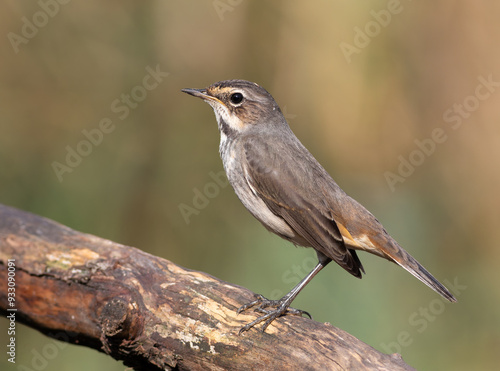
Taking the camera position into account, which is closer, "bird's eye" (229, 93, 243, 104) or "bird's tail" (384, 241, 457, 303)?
"bird's tail" (384, 241, 457, 303)

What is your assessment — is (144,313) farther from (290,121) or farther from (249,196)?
(290,121)

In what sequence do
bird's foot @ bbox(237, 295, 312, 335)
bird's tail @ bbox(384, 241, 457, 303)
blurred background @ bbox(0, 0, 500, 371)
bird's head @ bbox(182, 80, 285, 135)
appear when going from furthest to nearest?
blurred background @ bbox(0, 0, 500, 371) → bird's head @ bbox(182, 80, 285, 135) → bird's tail @ bbox(384, 241, 457, 303) → bird's foot @ bbox(237, 295, 312, 335)

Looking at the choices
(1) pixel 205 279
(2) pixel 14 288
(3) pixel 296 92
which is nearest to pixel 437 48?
(3) pixel 296 92

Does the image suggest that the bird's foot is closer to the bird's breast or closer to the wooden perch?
the wooden perch

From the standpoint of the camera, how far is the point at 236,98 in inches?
211

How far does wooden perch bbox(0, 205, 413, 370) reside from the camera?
377 centimetres

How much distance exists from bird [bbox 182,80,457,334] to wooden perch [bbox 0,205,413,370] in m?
0.64

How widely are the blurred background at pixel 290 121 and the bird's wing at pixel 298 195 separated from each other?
140cm

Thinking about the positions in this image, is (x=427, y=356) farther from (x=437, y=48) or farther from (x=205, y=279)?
(x=437, y=48)

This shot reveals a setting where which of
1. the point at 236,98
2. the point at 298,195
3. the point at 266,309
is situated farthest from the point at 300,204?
the point at 236,98

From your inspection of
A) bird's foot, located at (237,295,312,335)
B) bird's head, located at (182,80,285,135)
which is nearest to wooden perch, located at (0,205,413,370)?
bird's foot, located at (237,295,312,335)

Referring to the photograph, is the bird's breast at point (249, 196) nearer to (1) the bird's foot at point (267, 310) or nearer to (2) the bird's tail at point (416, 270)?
(1) the bird's foot at point (267, 310)

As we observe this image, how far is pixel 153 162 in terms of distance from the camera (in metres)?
7.04

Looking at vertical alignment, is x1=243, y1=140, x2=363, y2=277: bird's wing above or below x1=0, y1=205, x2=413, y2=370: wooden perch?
above
